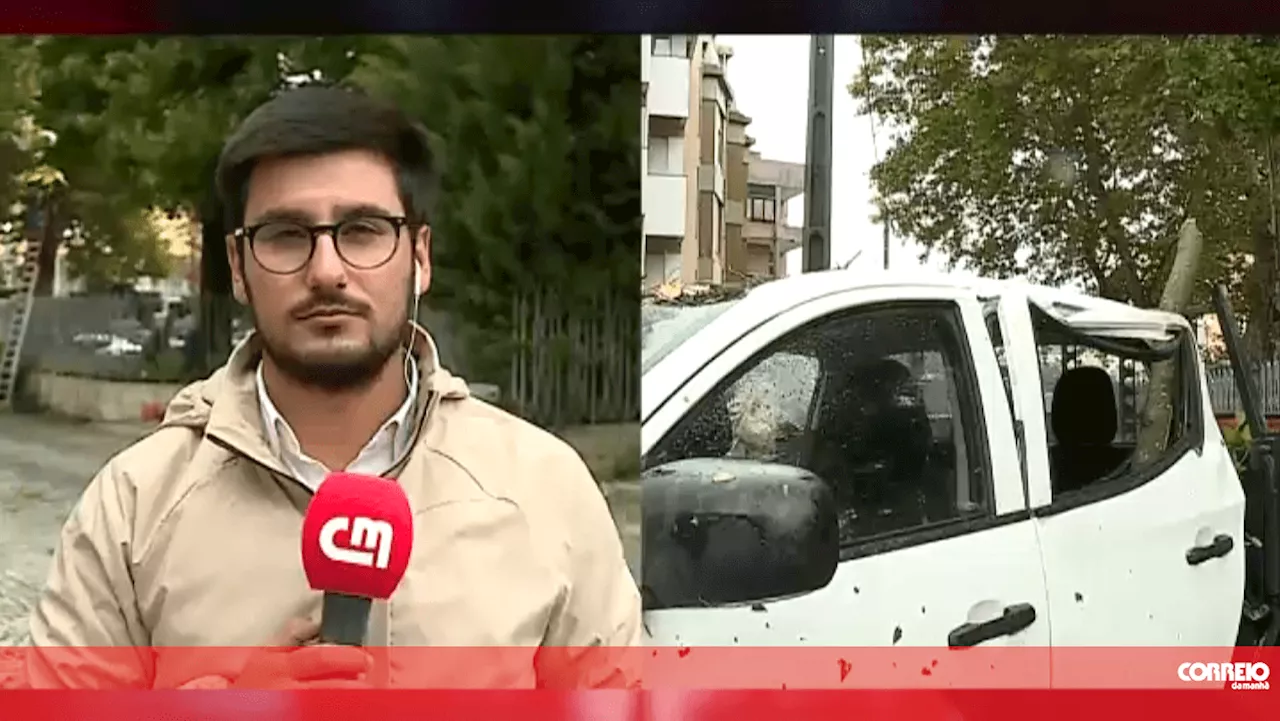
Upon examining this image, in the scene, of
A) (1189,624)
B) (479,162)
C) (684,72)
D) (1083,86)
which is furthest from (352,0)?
(1189,624)

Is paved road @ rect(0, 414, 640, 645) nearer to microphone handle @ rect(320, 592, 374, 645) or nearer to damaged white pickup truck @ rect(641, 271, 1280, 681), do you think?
damaged white pickup truck @ rect(641, 271, 1280, 681)

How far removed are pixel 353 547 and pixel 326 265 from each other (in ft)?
1.92

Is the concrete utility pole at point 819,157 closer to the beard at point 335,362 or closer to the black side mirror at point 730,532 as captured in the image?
the black side mirror at point 730,532

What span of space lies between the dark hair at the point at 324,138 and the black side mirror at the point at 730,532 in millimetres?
717

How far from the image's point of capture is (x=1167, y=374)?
2762 millimetres

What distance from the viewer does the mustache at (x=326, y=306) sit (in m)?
2.67

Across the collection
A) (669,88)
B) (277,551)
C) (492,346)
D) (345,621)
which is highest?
(669,88)

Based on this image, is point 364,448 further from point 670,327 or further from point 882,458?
point 882,458

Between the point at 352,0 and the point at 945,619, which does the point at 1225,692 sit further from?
the point at 352,0

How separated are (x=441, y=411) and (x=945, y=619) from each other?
3.45 feet

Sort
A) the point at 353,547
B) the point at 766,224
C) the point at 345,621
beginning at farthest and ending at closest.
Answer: the point at 766,224
the point at 345,621
the point at 353,547

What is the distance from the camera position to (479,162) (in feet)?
9.04

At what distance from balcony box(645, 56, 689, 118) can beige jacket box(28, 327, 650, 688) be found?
66 centimetres

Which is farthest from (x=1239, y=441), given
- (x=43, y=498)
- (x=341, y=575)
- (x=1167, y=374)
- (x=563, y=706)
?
(x=43, y=498)
